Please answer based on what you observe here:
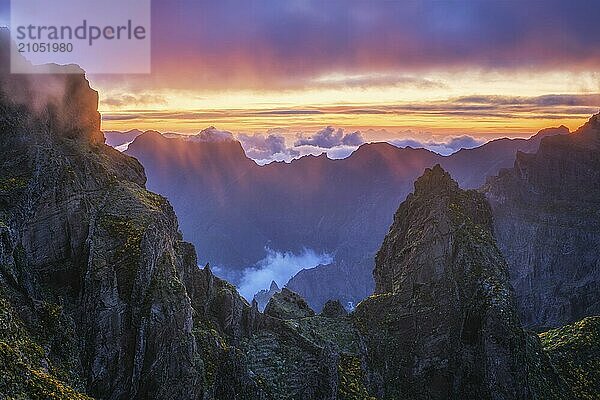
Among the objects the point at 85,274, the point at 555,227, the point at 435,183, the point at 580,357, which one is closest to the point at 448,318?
the point at 580,357

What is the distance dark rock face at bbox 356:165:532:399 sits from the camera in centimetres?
6706

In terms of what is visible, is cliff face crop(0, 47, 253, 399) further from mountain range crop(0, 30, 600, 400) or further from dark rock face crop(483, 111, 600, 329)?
dark rock face crop(483, 111, 600, 329)

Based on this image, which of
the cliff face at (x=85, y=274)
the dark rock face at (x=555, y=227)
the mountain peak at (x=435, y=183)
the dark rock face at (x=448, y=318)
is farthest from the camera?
the dark rock face at (x=555, y=227)

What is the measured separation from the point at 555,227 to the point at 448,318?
407 feet

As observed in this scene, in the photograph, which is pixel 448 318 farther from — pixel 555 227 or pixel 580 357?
pixel 555 227

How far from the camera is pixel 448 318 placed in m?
72.8

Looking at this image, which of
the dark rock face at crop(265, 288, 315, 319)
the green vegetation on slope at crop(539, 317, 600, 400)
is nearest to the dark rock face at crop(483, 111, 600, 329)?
the green vegetation on slope at crop(539, 317, 600, 400)

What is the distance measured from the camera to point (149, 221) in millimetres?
51094

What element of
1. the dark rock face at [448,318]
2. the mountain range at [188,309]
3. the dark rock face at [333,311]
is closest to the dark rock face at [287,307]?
the mountain range at [188,309]

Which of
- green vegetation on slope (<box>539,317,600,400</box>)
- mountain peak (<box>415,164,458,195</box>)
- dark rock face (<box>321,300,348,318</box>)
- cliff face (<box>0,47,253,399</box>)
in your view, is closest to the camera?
cliff face (<box>0,47,253,399</box>)

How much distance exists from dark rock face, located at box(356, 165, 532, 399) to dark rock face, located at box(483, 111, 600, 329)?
96898 mm

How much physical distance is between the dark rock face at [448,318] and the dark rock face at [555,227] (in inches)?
3815

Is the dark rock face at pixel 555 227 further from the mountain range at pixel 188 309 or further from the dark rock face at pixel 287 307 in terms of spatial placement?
the dark rock face at pixel 287 307

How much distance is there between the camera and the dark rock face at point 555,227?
161 metres
